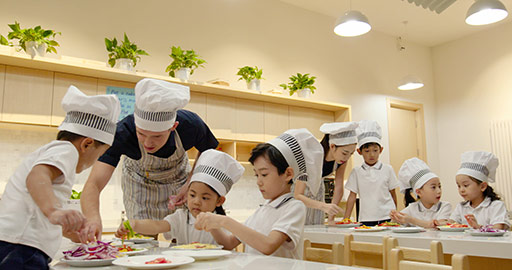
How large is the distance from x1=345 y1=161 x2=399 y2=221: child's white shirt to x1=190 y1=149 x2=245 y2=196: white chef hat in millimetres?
2035

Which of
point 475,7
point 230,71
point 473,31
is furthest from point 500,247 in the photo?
point 473,31

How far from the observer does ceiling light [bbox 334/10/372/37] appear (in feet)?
14.5

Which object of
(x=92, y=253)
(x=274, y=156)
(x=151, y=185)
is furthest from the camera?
(x=151, y=185)

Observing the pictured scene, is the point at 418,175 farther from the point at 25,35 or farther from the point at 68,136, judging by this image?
the point at 25,35

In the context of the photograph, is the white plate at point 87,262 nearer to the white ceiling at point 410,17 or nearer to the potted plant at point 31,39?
the potted plant at point 31,39

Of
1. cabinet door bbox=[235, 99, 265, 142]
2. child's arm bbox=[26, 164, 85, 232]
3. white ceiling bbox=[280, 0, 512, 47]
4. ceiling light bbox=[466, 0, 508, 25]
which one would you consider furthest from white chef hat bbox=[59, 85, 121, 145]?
white ceiling bbox=[280, 0, 512, 47]

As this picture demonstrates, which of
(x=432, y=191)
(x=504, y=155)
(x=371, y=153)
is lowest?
(x=432, y=191)

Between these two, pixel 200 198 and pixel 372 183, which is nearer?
pixel 200 198

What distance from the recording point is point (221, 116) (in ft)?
15.4

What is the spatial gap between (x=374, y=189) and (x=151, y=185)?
7.23 ft

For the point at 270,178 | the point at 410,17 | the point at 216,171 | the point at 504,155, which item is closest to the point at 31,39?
the point at 216,171

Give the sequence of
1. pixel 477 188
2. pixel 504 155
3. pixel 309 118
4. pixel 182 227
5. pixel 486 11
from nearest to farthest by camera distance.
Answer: pixel 182 227 < pixel 477 188 < pixel 486 11 < pixel 309 118 < pixel 504 155

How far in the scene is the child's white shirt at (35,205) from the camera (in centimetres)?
117

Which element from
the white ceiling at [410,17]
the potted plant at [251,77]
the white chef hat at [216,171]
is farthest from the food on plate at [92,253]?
the white ceiling at [410,17]
